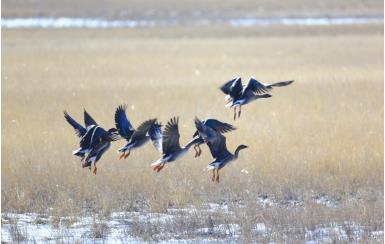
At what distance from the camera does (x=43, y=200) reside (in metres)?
9.67

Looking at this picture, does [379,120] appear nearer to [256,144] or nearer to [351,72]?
[256,144]

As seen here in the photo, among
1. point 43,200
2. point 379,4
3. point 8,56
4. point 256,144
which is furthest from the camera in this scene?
point 379,4

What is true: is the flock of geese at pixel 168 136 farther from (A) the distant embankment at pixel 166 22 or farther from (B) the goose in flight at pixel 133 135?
(A) the distant embankment at pixel 166 22

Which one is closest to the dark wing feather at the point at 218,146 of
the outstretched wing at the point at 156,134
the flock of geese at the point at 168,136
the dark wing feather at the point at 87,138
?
the flock of geese at the point at 168,136

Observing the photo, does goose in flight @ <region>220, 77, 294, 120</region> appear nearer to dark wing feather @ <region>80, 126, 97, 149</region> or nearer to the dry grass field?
dark wing feather @ <region>80, 126, 97, 149</region>

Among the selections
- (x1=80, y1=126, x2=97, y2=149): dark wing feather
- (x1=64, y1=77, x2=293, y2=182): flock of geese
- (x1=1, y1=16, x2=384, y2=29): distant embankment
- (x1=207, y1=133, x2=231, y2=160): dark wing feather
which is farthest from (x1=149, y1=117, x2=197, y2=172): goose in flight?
(x1=1, y1=16, x2=384, y2=29): distant embankment

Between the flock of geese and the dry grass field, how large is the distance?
3.54 metres

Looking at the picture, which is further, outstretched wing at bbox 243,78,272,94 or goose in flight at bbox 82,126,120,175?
outstretched wing at bbox 243,78,272,94

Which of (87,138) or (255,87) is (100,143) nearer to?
(87,138)

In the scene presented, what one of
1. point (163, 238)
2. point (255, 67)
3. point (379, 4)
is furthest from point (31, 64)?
point (379, 4)

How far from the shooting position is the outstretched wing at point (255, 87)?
4.73m

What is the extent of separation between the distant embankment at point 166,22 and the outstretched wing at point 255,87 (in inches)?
1356

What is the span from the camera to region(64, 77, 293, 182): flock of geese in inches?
178

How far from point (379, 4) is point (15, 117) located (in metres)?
40.0
